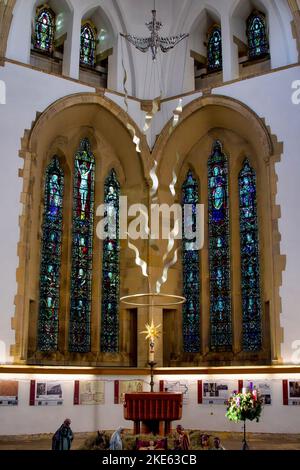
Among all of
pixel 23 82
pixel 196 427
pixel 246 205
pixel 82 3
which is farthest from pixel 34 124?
pixel 196 427

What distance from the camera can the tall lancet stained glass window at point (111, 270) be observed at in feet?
59.5

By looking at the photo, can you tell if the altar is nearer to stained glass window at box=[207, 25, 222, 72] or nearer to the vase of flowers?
the vase of flowers

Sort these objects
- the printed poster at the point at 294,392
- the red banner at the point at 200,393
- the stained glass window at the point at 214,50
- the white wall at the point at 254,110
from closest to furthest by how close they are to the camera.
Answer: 1. the printed poster at the point at 294,392
2. the white wall at the point at 254,110
3. the red banner at the point at 200,393
4. the stained glass window at the point at 214,50

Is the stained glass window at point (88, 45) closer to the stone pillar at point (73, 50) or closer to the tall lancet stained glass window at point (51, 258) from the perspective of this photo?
the stone pillar at point (73, 50)

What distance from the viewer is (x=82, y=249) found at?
18391 millimetres

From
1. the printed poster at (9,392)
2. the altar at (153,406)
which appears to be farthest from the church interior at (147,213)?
the altar at (153,406)

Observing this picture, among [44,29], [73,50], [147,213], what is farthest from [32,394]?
[44,29]

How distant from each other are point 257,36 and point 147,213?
5823 mm

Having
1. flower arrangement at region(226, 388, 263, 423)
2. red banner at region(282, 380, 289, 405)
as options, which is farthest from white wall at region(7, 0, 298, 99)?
flower arrangement at region(226, 388, 263, 423)

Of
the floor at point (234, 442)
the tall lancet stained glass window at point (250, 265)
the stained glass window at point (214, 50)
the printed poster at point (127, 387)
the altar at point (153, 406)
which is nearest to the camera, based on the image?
the altar at point (153, 406)

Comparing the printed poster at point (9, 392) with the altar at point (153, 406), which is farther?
the printed poster at point (9, 392)

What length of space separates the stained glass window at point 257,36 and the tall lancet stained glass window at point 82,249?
532 cm

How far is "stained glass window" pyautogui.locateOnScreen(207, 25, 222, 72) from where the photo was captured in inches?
758

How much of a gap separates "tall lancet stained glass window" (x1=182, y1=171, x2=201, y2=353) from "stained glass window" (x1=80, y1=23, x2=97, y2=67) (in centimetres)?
433
